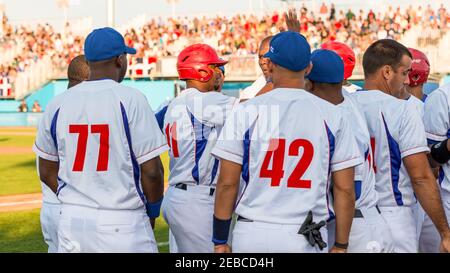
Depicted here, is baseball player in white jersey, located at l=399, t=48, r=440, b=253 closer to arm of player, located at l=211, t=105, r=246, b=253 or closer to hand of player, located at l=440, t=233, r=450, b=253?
hand of player, located at l=440, t=233, r=450, b=253

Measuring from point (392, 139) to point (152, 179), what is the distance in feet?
5.75

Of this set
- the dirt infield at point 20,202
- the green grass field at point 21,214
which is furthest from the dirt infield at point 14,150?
the dirt infield at point 20,202

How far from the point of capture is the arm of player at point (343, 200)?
4.35 meters

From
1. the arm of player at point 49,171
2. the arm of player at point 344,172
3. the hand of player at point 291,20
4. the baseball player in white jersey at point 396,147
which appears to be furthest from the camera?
the hand of player at point 291,20

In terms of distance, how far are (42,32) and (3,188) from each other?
37.2 m

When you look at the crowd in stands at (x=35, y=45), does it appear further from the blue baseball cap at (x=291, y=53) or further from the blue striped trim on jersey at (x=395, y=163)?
the blue baseball cap at (x=291, y=53)

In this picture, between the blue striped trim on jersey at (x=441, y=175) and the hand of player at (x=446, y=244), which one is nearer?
the hand of player at (x=446, y=244)

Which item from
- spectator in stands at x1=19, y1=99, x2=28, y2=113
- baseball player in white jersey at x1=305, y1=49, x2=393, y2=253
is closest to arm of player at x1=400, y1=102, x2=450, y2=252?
baseball player in white jersey at x1=305, y1=49, x2=393, y2=253

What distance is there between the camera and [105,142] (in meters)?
4.64

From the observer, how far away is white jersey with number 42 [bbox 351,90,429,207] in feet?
16.3

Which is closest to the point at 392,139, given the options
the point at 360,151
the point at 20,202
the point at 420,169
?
the point at 420,169

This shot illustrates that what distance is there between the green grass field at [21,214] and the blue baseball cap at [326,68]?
16.7 feet

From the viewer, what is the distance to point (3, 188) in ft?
54.2
